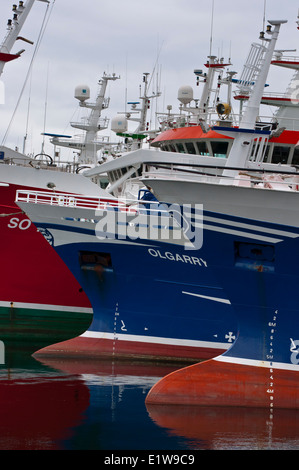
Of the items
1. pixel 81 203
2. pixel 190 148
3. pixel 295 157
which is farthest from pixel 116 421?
pixel 190 148

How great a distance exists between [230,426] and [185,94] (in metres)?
16.5

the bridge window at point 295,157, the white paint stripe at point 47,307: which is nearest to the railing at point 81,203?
the white paint stripe at point 47,307

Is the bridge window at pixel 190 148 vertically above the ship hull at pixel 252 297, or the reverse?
the bridge window at pixel 190 148

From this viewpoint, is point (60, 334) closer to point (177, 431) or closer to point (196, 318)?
point (196, 318)

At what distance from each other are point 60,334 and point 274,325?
8.86 m

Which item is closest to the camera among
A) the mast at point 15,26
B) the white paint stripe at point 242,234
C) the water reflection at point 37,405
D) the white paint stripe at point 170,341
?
the water reflection at point 37,405

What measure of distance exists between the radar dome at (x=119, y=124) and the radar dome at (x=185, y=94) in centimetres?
597

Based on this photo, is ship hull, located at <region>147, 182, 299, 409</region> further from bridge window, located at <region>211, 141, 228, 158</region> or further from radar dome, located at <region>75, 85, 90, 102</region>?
radar dome, located at <region>75, 85, 90, 102</region>

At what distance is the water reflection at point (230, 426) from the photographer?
1108 cm

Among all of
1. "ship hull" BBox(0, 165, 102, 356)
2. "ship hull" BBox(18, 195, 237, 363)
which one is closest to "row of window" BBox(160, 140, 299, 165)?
"ship hull" BBox(0, 165, 102, 356)

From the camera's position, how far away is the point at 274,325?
12.2 m

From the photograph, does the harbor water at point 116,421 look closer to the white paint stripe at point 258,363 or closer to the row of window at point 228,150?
the white paint stripe at point 258,363

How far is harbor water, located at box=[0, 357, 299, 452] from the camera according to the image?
430 inches

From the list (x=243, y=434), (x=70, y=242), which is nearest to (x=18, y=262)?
(x=70, y=242)
